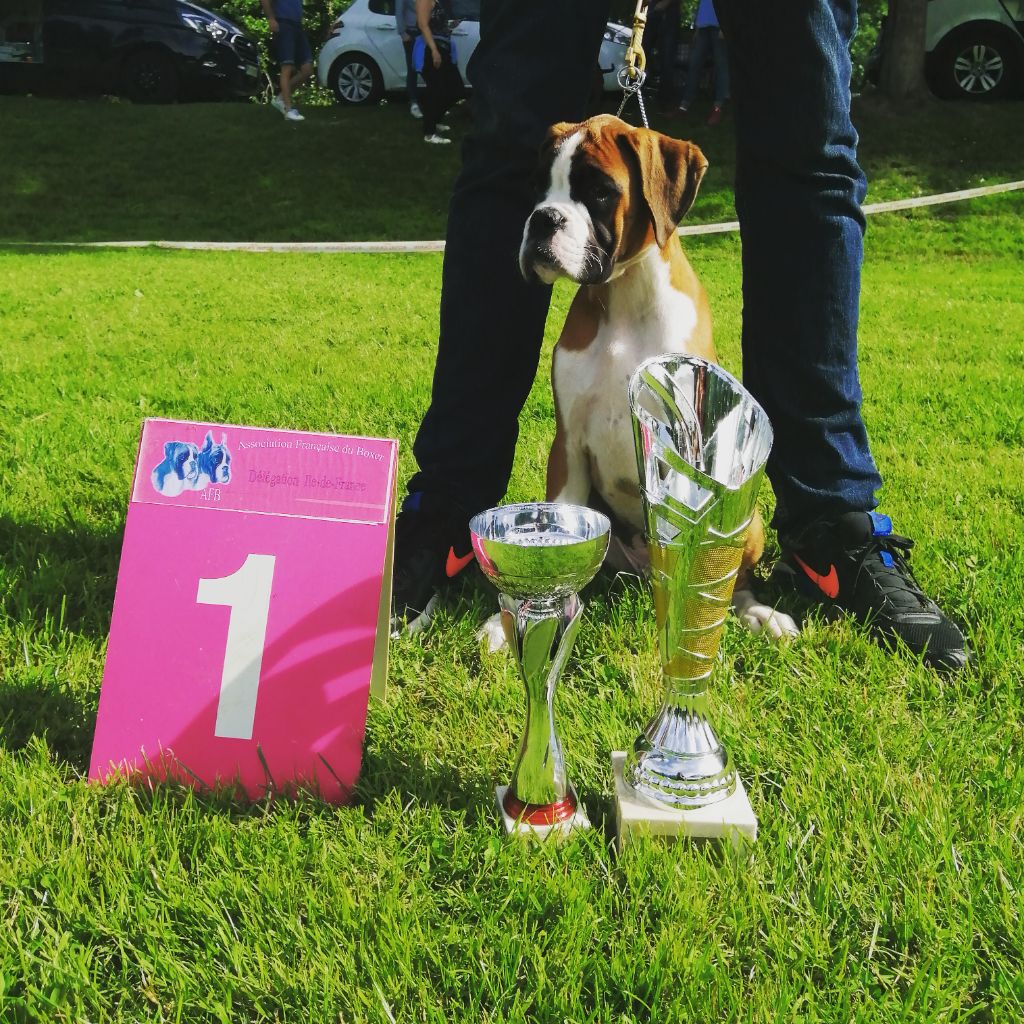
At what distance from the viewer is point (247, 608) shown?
1591 mm

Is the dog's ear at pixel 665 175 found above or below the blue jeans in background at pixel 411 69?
below

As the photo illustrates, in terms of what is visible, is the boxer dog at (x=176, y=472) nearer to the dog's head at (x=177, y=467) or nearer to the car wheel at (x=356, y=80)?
the dog's head at (x=177, y=467)

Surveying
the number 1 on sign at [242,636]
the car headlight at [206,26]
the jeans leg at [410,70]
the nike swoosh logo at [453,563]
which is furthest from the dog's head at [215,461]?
the car headlight at [206,26]

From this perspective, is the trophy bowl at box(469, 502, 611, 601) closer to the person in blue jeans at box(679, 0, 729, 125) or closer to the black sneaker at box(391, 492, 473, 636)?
the black sneaker at box(391, 492, 473, 636)

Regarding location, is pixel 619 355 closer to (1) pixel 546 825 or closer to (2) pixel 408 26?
(1) pixel 546 825

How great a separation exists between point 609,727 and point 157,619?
760mm

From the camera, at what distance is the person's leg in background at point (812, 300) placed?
2.05 m

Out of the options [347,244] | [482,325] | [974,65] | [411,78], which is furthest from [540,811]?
[974,65]

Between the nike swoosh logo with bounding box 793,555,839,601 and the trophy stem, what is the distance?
38.5 inches

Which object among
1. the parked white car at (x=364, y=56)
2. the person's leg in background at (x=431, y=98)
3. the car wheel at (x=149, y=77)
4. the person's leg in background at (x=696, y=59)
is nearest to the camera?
the person's leg in background at (x=431, y=98)

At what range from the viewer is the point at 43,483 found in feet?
9.60

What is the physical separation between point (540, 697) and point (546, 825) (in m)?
0.19

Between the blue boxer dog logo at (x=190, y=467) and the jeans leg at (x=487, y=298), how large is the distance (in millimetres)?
761

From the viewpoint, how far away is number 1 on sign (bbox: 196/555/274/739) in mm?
1565
